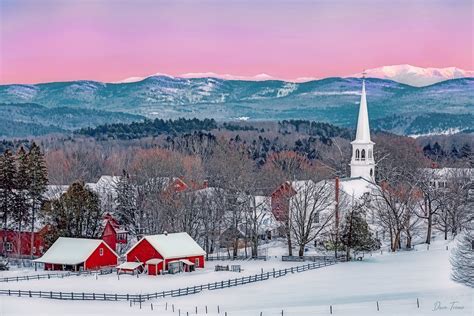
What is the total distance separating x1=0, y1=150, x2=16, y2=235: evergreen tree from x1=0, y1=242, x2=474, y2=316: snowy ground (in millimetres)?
13686

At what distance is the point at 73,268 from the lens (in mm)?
63938

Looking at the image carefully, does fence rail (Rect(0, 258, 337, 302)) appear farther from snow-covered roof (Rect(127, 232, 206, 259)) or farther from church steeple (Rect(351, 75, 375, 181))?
church steeple (Rect(351, 75, 375, 181))

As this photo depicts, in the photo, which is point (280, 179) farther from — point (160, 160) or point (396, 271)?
point (396, 271)

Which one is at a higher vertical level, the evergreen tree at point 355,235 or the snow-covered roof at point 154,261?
the evergreen tree at point 355,235

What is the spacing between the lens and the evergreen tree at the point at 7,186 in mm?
70250

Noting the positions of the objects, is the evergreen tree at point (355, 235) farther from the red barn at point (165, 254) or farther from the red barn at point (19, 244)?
the red barn at point (19, 244)


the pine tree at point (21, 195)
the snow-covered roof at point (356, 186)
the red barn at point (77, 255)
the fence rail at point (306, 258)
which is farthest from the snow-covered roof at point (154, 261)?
the snow-covered roof at point (356, 186)

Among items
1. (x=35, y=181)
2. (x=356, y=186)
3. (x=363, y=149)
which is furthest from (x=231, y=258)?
(x=363, y=149)

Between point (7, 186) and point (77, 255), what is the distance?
10.4 metres

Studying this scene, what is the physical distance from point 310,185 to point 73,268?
20325mm

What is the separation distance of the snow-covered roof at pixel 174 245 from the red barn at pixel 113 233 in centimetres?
1166

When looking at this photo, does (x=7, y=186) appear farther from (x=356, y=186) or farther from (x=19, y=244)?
(x=356, y=186)

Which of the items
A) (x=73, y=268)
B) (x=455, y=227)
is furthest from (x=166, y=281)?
(x=455, y=227)

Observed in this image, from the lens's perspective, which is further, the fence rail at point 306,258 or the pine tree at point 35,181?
the pine tree at point 35,181
